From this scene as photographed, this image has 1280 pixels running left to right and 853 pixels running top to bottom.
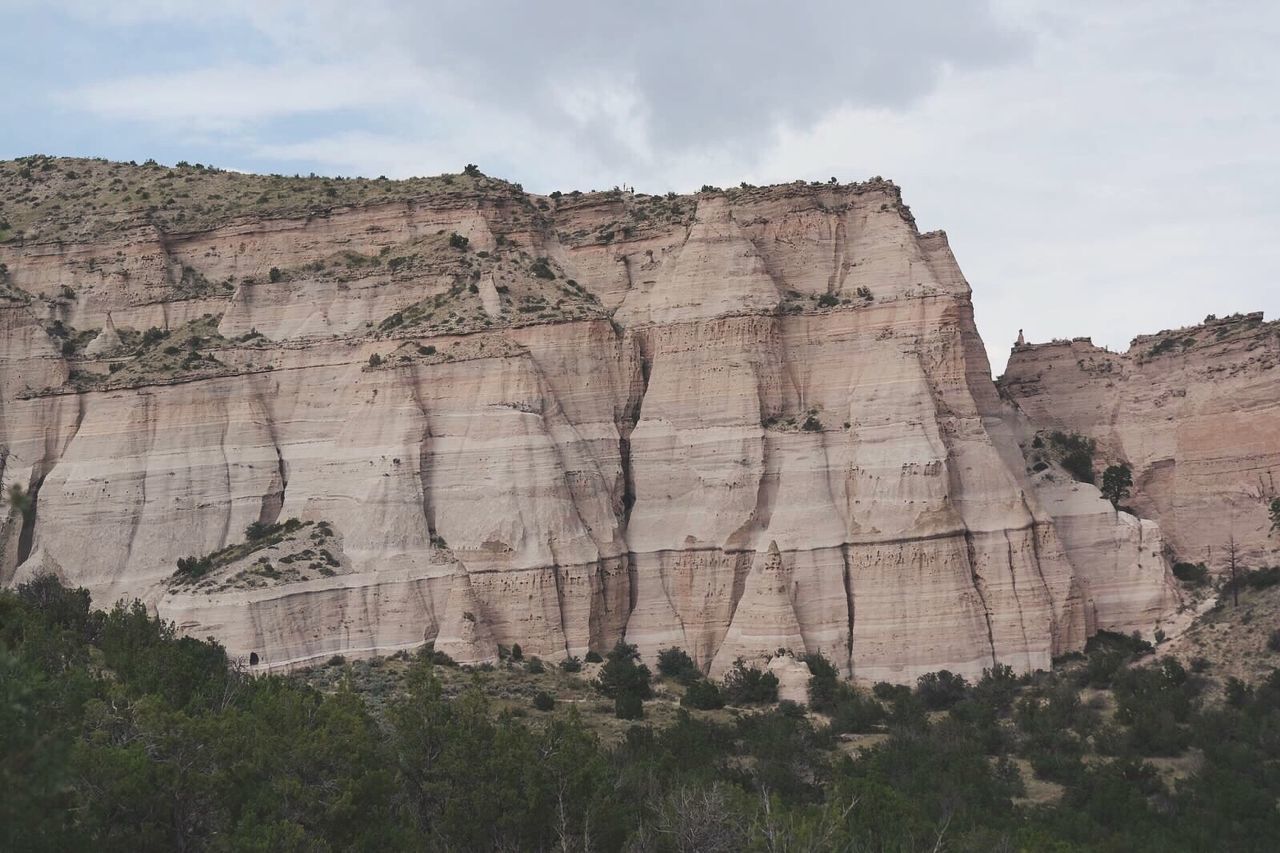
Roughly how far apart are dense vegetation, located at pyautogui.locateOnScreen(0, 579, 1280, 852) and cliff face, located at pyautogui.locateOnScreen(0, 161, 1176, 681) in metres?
2.78

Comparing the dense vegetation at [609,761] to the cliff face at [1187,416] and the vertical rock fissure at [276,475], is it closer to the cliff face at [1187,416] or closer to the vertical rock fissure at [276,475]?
the vertical rock fissure at [276,475]

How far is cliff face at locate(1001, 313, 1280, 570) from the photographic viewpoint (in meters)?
56.3

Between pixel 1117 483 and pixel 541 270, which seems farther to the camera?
pixel 541 270

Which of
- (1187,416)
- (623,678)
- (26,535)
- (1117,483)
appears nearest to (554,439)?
(623,678)

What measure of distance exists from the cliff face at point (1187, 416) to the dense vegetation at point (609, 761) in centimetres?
835

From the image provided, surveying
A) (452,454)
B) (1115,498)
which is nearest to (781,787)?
(452,454)

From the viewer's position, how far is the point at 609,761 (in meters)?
37.0

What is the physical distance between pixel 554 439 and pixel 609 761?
19630 mm

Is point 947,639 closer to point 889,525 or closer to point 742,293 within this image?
point 889,525

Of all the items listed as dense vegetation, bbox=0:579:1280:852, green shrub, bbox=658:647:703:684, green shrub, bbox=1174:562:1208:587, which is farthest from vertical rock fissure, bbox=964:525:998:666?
Answer: green shrub, bbox=658:647:703:684

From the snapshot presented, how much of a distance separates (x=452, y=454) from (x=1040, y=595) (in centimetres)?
2257

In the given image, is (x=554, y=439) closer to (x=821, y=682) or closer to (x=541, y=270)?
(x=541, y=270)

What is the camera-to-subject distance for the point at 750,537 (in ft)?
174

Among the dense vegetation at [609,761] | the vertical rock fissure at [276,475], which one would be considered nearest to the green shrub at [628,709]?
the dense vegetation at [609,761]
